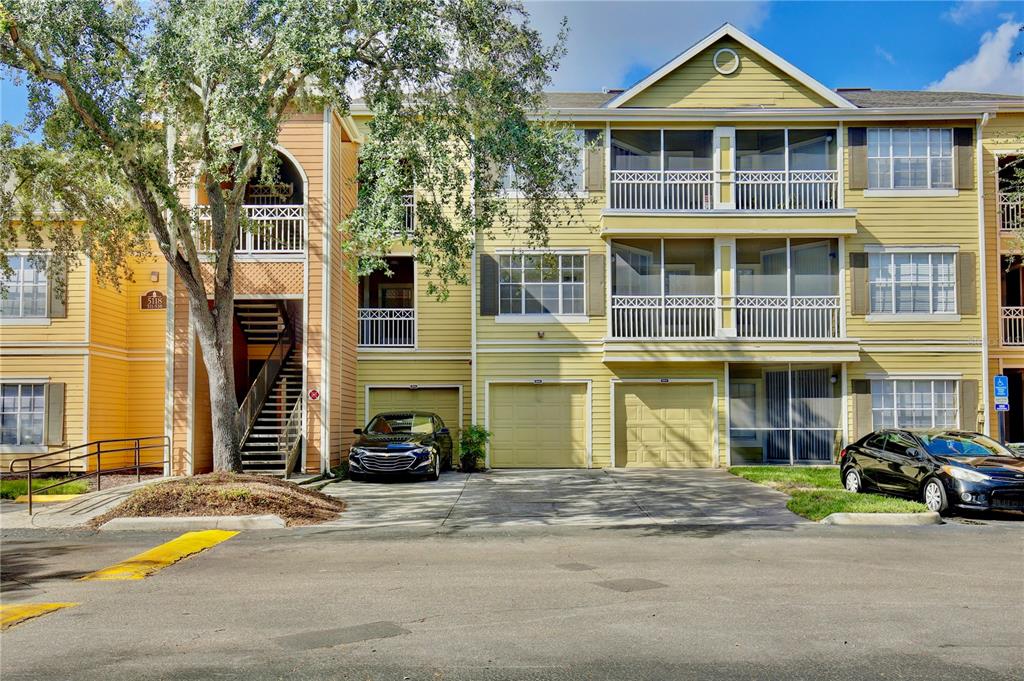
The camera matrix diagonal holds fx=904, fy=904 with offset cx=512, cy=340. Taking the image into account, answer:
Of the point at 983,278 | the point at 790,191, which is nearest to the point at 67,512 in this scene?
the point at 790,191

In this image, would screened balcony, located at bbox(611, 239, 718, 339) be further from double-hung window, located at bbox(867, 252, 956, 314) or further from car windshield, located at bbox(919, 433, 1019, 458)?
car windshield, located at bbox(919, 433, 1019, 458)

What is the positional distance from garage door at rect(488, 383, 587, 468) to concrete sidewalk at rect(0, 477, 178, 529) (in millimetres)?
9659

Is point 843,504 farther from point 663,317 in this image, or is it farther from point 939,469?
point 663,317

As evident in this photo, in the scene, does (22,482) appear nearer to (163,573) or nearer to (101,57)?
(101,57)

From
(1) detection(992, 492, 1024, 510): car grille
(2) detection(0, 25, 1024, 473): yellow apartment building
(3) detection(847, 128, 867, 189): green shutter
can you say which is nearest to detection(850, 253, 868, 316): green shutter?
(2) detection(0, 25, 1024, 473): yellow apartment building


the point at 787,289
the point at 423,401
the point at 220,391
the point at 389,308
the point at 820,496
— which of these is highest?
the point at 787,289

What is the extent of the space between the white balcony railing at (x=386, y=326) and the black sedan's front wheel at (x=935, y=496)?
14.5m

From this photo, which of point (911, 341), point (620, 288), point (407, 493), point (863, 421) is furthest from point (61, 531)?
point (911, 341)

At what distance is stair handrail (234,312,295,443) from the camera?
70.7 ft

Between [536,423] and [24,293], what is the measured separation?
43.3ft

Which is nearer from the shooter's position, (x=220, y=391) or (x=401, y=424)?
(x=220, y=391)

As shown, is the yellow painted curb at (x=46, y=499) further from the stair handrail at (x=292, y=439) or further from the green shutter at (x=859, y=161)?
the green shutter at (x=859, y=161)

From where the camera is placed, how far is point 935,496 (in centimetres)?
Result: 1459

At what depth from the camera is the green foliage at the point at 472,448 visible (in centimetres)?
2280
